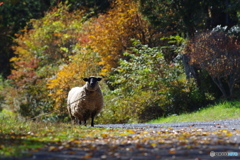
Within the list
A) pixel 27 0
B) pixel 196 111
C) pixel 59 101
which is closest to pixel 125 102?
pixel 196 111

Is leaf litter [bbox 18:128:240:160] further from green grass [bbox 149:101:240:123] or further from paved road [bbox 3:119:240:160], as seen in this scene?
green grass [bbox 149:101:240:123]

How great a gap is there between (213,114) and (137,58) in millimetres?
6725

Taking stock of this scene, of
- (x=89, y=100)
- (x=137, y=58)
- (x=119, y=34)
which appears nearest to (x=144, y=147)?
(x=89, y=100)

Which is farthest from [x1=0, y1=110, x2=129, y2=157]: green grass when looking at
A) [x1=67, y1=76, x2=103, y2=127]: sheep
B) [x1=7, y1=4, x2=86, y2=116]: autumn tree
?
[x1=7, y1=4, x2=86, y2=116]: autumn tree

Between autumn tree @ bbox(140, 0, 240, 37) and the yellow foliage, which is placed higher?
autumn tree @ bbox(140, 0, 240, 37)

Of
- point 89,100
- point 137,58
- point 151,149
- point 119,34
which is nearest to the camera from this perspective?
point 151,149

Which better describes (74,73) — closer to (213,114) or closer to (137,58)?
(137,58)

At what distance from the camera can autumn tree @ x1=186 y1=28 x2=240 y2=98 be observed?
2300cm

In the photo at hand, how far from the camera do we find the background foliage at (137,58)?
24.8 m

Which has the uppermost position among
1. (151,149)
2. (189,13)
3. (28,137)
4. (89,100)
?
(189,13)

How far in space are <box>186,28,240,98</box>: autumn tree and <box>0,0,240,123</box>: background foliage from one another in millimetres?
47

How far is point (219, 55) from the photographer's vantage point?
23266 mm

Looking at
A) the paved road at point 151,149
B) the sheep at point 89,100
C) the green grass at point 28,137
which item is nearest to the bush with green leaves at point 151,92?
the sheep at point 89,100

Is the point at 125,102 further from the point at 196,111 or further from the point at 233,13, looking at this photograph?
the point at 233,13
